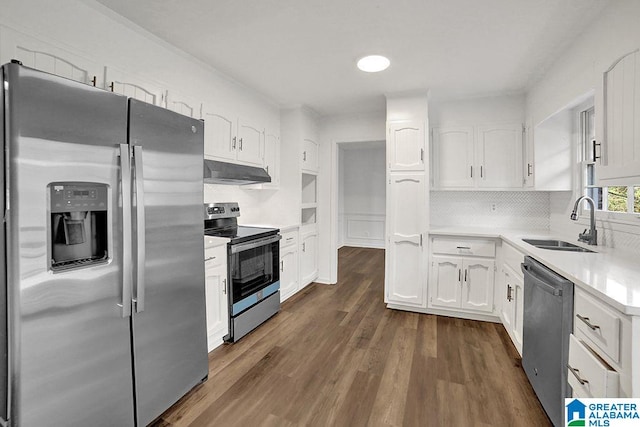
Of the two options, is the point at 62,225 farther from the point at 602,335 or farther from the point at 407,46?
the point at 407,46

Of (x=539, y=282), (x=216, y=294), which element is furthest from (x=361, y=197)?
(x=539, y=282)

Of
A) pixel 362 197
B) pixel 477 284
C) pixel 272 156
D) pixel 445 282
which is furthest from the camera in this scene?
pixel 362 197

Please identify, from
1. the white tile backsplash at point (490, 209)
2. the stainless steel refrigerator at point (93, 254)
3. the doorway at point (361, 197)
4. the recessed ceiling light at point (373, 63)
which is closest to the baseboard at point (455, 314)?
the white tile backsplash at point (490, 209)

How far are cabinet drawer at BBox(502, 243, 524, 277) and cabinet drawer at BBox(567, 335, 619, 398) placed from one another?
95cm

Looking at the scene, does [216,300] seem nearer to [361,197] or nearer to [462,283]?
[462,283]

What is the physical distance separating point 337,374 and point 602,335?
154cm

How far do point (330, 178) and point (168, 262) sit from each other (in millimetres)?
2879

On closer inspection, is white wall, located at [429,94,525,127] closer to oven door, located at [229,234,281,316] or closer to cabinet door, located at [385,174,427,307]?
cabinet door, located at [385,174,427,307]

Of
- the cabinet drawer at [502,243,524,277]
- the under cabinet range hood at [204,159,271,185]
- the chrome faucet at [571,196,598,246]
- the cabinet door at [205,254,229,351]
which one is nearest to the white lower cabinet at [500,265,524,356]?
the cabinet drawer at [502,243,524,277]

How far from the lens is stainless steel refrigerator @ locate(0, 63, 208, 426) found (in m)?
1.14

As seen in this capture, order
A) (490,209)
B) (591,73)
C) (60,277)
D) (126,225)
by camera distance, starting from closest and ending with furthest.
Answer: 1. (60,277)
2. (126,225)
3. (591,73)
4. (490,209)

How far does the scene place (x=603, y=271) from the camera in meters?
1.54

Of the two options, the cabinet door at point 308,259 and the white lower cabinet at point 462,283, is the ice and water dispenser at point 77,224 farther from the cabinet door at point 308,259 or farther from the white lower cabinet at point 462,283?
the white lower cabinet at point 462,283

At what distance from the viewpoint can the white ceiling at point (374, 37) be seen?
187cm
